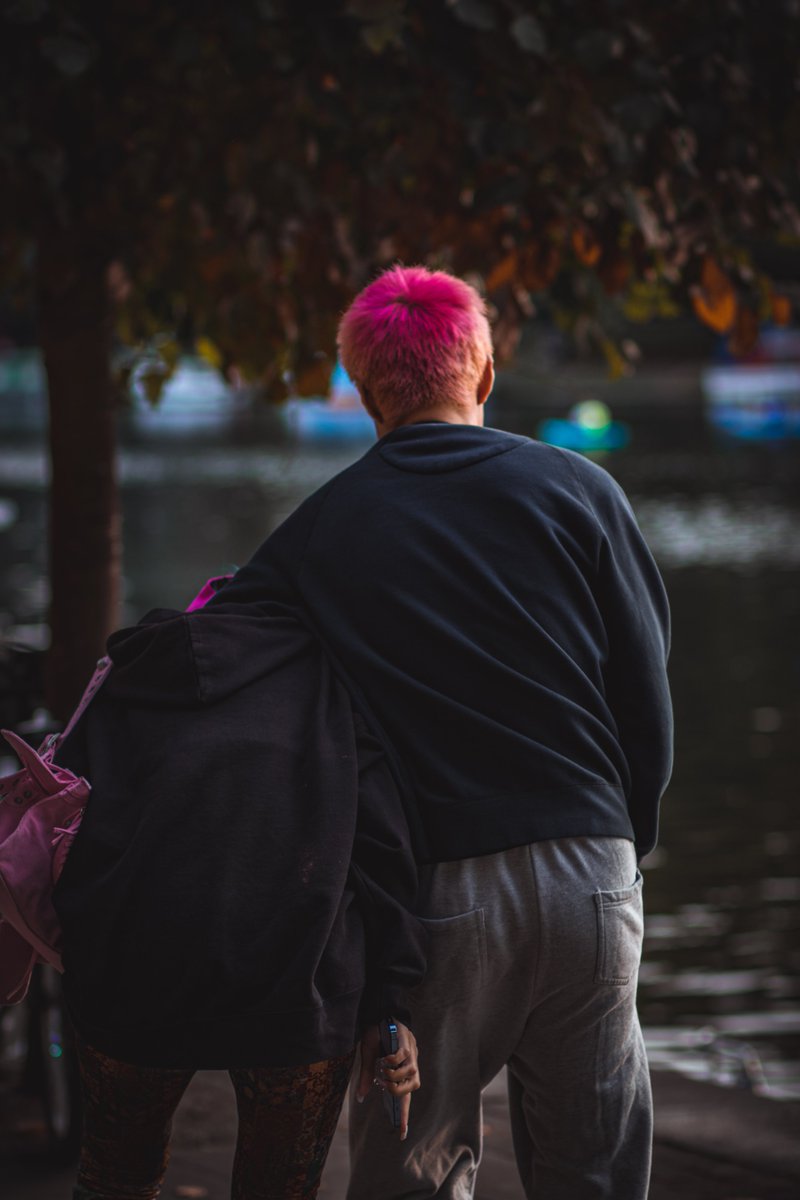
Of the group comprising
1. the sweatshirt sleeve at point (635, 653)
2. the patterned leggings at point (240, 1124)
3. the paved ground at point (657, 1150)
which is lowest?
the paved ground at point (657, 1150)

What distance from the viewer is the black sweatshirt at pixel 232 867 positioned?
2139 mm

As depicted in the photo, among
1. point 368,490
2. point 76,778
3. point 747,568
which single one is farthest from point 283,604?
point 747,568

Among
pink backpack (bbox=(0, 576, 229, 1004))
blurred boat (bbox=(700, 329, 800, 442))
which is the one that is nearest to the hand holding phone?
pink backpack (bbox=(0, 576, 229, 1004))

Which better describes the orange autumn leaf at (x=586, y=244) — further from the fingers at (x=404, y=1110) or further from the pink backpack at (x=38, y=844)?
the fingers at (x=404, y=1110)

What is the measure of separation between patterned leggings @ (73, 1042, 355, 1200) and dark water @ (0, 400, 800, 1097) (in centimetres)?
268

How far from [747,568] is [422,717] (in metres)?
15.2

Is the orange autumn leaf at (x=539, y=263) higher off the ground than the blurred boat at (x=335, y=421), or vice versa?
the orange autumn leaf at (x=539, y=263)

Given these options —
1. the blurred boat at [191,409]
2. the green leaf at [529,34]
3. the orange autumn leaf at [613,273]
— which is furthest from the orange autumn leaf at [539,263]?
the blurred boat at [191,409]

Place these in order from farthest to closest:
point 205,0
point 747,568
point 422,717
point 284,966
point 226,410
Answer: point 226,410 < point 747,568 < point 205,0 < point 422,717 < point 284,966

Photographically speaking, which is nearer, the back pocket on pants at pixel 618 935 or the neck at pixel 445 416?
the back pocket on pants at pixel 618 935

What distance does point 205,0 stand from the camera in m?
3.73

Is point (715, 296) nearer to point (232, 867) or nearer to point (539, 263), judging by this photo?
point (539, 263)

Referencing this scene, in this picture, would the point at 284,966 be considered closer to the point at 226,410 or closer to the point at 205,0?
the point at 205,0

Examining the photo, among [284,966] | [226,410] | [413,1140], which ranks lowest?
[226,410]
